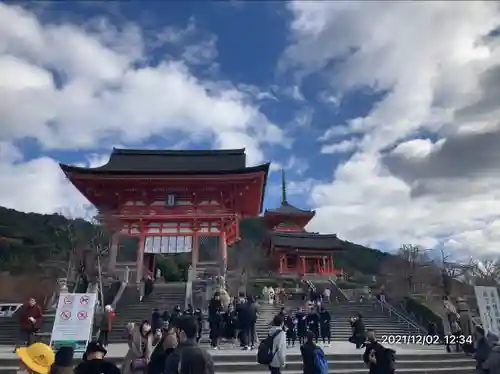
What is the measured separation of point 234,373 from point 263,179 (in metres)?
16.5

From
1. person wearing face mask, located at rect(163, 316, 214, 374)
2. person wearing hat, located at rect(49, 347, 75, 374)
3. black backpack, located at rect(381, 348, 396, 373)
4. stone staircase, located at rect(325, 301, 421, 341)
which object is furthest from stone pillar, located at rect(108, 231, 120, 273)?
person wearing hat, located at rect(49, 347, 75, 374)

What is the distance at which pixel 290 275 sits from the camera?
126 feet

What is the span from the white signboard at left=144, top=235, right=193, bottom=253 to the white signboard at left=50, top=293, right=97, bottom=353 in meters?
13.3

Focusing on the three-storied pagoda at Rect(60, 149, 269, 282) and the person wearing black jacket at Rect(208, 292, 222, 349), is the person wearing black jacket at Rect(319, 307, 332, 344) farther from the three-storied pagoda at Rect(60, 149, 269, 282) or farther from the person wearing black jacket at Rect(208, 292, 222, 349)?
the three-storied pagoda at Rect(60, 149, 269, 282)

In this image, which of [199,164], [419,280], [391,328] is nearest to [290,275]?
[419,280]

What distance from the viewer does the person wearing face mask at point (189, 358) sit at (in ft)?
12.5

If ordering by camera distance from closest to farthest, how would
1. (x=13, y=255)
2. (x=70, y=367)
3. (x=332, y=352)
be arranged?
1. (x=70, y=367)
2. (x=332, y=352)
3. (x=13, y=255)

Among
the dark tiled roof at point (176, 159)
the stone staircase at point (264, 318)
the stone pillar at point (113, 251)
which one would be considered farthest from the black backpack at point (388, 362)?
the dark tiled roof at point (176, 159)

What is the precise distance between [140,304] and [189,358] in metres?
15.6

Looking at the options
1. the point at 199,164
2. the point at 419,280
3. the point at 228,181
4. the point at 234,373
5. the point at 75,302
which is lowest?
the point at 234,373

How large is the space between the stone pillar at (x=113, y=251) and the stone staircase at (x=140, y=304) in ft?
9.27

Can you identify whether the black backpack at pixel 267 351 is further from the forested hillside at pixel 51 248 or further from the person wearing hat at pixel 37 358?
the forested hillside at pixel 51 248

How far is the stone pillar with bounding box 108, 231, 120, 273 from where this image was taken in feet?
74.2

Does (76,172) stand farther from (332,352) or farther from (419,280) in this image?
(419,280)
